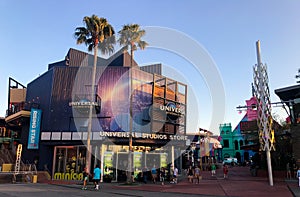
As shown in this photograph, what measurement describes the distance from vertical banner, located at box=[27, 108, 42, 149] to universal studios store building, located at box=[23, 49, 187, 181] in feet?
1.62

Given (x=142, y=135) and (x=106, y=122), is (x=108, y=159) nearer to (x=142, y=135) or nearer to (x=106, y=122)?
(x=142, y=135)

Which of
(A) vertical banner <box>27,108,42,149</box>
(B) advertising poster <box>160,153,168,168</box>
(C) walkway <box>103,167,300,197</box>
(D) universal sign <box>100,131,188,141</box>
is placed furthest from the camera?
(B) advertising poster <box>160,153,168,168</box>

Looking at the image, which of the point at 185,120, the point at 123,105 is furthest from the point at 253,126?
the point at 123,105

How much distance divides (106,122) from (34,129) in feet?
27.4

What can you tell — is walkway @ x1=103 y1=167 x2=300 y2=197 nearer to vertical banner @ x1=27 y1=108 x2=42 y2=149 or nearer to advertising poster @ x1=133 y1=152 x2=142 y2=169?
advertising poster @ x1=133 y1=152 x2=142 y2=169

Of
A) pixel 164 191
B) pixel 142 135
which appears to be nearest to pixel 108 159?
pixel 142 135

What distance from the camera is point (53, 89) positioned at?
1195 inches

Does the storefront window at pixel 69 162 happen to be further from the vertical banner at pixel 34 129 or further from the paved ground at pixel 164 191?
the paved ground at pixel 164 191

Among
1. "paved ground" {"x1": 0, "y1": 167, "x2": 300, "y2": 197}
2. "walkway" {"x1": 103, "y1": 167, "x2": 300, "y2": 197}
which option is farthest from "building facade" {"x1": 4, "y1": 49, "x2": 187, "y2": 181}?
"paved ground" {"x1": 0, "y1": 167, "x2": 300, "y2": 197}

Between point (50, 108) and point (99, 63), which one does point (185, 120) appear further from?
point (50, 108)

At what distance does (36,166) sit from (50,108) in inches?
267

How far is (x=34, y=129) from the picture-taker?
29203 mm

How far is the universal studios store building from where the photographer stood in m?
26.8

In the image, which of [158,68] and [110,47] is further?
[158,68]
